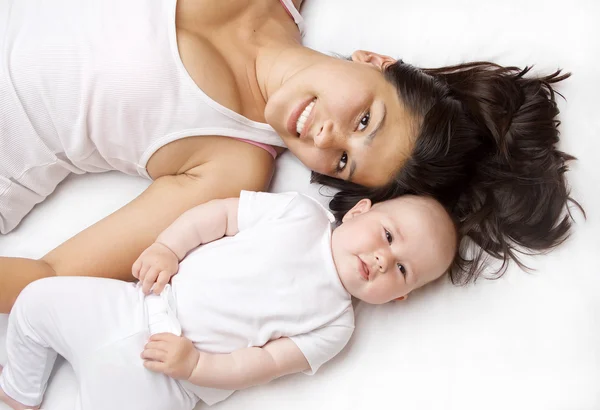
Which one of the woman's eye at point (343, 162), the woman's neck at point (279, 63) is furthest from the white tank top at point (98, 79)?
the woman's eye at point (343, 162)

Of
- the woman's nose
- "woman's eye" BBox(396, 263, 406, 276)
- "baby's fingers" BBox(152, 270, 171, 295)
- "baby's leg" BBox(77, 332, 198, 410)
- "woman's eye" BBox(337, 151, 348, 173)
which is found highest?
the woman's nose

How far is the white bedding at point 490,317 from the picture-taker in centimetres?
109

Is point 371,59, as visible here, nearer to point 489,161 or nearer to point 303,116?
point 303,116

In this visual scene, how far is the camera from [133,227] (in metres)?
1.17

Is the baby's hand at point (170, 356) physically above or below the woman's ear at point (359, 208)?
below

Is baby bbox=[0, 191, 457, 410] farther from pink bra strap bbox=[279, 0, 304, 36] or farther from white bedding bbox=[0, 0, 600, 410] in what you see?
pink bra strap bbox=[279, 0, 304, 36]

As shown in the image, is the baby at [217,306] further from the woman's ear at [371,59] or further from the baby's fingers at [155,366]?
the woman's ear at [371,59]

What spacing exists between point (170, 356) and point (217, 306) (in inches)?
4.7

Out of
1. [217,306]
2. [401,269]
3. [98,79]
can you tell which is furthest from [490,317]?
[98,79]

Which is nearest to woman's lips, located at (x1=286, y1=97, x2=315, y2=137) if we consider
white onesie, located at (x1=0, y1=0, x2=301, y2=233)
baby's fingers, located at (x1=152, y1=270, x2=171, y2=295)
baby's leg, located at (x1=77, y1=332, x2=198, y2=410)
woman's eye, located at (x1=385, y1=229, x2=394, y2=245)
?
white onesie, located at (x1=0, y1=0, x2=301, y2=233)

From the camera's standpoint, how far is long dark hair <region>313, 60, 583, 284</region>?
3.76ft

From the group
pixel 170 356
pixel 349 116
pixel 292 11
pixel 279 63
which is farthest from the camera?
pixel 292 11

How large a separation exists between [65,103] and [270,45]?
442mm

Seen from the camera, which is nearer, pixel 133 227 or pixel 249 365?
pixel 249 365
